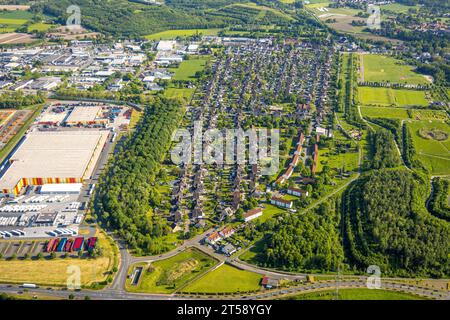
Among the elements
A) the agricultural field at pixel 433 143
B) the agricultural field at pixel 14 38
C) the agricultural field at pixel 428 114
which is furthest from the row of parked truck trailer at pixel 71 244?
the agricultural field at pixel 14 38

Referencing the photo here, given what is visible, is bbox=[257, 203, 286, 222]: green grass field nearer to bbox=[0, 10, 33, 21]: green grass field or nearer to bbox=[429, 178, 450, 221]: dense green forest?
bbox=[429, 178, 450, 221]: dense green forest

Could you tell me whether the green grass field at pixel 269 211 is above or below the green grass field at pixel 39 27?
below

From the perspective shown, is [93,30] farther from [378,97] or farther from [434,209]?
[434,209]

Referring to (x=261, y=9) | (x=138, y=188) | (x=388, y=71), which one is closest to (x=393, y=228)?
(x=138, y=188)

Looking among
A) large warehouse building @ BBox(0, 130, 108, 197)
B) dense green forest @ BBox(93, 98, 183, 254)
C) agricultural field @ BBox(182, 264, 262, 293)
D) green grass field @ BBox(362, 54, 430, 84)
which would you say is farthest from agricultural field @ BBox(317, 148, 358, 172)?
green grass field @ BBox(362, 54, 430, 84)

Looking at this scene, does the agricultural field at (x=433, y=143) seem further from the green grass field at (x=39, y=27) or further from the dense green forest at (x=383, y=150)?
the green grass field at (x=39, y=27)

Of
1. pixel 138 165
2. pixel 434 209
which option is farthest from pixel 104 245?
pixel 434 209
